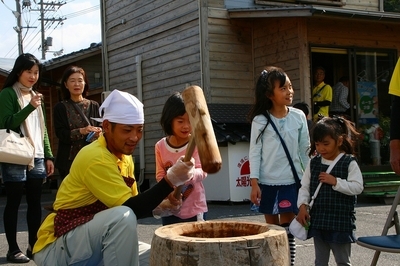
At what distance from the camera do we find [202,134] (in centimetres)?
229

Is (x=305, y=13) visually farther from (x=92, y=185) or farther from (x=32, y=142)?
(x=92, y=185)

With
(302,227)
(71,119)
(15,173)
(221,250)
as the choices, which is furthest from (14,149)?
(221,250)

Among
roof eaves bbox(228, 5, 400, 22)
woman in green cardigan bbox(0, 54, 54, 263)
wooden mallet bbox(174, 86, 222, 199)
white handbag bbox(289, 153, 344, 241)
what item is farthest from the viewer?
roof eaves bbox(228, 5, 400, 22)

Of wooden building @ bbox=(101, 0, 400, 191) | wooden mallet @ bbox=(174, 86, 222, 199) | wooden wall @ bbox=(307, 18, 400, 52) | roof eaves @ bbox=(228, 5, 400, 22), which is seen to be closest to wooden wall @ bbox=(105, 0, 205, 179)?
wooden building @ bbox=(101, 0, 400, 191)

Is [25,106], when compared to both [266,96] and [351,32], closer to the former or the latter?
[266,96]

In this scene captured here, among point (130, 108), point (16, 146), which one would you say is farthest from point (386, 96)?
point (130, 108)

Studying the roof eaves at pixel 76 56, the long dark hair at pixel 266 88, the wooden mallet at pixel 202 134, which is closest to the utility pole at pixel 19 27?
the roof eaves at pixel 76 56

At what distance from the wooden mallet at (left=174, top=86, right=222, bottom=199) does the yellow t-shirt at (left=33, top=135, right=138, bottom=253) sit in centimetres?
39

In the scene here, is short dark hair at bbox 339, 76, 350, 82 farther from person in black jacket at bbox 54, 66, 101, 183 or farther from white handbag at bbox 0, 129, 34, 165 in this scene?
white handbag at bbox 0, 129, 34, 165

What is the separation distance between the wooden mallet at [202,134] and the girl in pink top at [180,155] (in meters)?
1.00

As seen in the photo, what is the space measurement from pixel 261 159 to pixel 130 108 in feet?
5.15

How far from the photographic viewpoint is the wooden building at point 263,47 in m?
9.75

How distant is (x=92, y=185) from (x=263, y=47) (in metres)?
8.34

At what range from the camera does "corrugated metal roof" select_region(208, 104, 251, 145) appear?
9.24 meters
